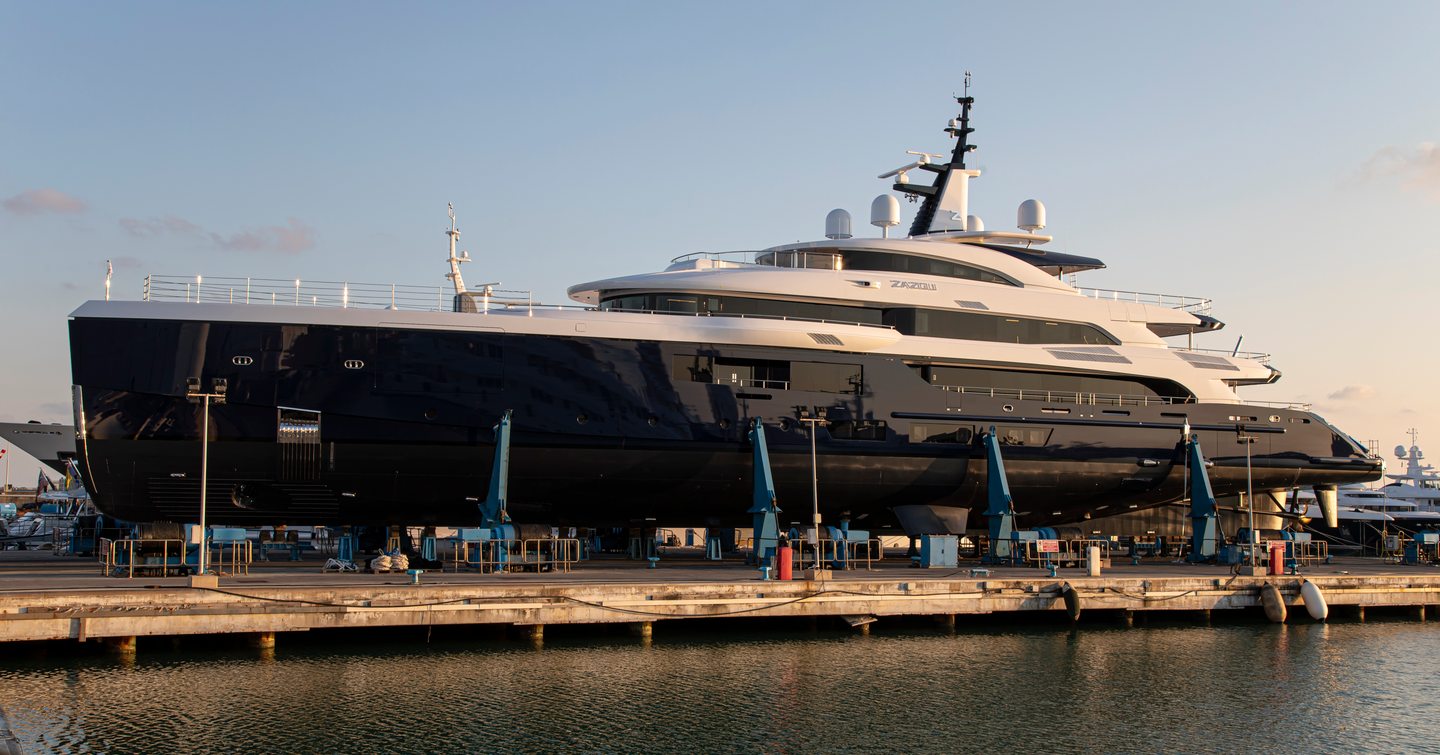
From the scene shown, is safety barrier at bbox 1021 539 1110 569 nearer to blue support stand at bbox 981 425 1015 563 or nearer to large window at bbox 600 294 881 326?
blue support stand at bbox 981 425 1015 563

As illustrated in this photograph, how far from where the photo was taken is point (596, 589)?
84.0ft

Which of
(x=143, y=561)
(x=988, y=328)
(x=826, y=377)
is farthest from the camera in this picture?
(x=988, y=328)

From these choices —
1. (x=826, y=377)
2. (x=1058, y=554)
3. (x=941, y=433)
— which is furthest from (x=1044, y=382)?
(x=826, y=377)

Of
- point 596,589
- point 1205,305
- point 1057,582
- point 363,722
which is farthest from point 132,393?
point 1205,305

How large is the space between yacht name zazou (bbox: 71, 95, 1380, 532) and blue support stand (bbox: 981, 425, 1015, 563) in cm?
100

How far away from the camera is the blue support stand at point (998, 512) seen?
35438 millimetres

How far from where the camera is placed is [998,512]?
35.6m

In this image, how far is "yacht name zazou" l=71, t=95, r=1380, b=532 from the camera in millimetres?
31609

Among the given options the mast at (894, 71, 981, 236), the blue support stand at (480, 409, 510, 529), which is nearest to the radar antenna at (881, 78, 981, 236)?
the mast at (894, 71, 981, 236)

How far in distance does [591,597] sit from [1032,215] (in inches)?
983

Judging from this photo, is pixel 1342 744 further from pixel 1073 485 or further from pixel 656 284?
pixel 656 284

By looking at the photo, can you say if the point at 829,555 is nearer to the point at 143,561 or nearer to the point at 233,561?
the point at 233,561

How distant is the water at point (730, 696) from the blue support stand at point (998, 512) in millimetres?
7890

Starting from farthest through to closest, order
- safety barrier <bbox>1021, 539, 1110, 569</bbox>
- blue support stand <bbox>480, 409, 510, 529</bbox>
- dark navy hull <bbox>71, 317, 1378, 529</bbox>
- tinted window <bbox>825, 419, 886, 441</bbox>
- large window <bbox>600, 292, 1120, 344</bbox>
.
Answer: large window <bbox>600, 292, 1120, 344</bbox>
tinted window <bbox>825, 419, 886, 441</bbox>
safety barrier <bbox>1021, 539, 1110, 569</bbox>
dark navy hull <bbox>71, 317, 1378, 529</bbox>
blue support stand <bbox>480, 409, 510, 529</bbox>
